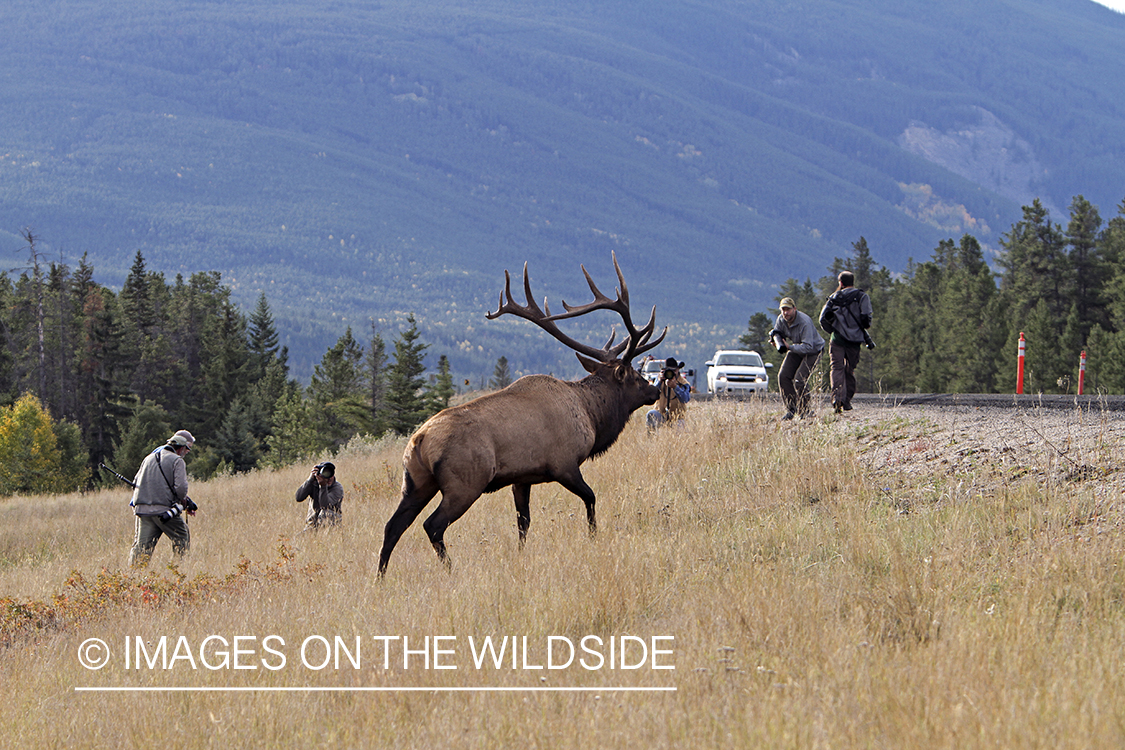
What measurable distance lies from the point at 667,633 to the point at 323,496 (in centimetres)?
770

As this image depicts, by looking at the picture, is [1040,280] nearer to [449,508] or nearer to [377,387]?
[377,387]

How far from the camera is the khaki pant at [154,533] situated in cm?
1223

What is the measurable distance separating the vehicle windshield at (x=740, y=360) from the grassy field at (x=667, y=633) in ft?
78.7

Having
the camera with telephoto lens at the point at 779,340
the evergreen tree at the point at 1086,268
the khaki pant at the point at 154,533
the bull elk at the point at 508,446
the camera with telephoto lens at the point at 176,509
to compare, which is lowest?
the khaki pant at the point at 154,533

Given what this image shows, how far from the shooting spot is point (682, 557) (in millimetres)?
7367

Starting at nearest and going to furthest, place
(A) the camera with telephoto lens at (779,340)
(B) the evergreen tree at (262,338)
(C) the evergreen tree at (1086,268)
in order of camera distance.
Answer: (A) the camera with telephoto lens at (779,340) < (C) the evergreen tree at (1086,268) < (B) the evergreen tree at (262,338)

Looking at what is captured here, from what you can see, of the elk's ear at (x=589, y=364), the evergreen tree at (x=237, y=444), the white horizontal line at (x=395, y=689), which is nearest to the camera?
the white horizontal line at (x=395, y=689)

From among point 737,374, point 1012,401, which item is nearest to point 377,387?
point 737,374

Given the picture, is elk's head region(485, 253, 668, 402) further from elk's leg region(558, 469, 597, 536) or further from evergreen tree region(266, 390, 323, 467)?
evergreen tree region(266, 390, 323, 467)

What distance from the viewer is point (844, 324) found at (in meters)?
13.2

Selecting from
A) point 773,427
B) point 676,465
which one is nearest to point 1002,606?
point 676,465

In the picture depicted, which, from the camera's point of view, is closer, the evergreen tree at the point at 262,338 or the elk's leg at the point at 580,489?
the elk's leg at the point at 580,489

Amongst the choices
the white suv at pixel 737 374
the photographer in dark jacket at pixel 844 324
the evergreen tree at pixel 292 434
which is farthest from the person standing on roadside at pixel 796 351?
the evergreen tree at pixel 292 434

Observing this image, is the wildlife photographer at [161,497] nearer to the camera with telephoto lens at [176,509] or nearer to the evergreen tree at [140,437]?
the camera with telephoto lens at [176,509]
